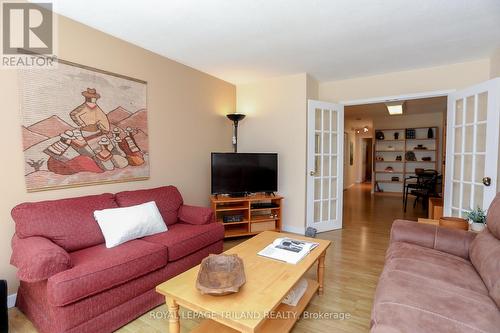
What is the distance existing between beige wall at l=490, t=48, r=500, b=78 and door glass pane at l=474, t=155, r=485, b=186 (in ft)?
3.16

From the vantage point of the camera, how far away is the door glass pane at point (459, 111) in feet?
10.1

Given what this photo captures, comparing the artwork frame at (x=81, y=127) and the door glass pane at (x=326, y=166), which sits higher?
the artwork frame at (x=81, y=127)

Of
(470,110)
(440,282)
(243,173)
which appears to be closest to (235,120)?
(243,173)

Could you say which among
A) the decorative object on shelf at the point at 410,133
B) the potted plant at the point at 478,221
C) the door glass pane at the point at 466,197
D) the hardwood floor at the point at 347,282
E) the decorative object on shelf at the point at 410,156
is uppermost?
the decorative object on shelf at the point at 410,133

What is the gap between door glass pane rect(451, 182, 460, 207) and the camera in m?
3.09

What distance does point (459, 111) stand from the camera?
313cm

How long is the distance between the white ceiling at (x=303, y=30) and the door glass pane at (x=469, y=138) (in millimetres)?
875

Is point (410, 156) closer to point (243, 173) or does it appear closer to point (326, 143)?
point (326, 143)

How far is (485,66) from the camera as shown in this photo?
316 cm

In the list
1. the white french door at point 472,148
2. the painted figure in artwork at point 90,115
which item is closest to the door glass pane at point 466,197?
the white french door at point 472,148

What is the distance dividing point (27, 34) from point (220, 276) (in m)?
2.38

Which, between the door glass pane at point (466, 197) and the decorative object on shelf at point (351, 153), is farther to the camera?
the decorative object on shelf at point (351, 153)

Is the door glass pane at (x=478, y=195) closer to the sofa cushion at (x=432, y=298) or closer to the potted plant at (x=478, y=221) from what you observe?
the potted plant at (x=478, y=221)

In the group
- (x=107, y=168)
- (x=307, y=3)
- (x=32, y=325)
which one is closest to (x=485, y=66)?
(x=307, y=3)
